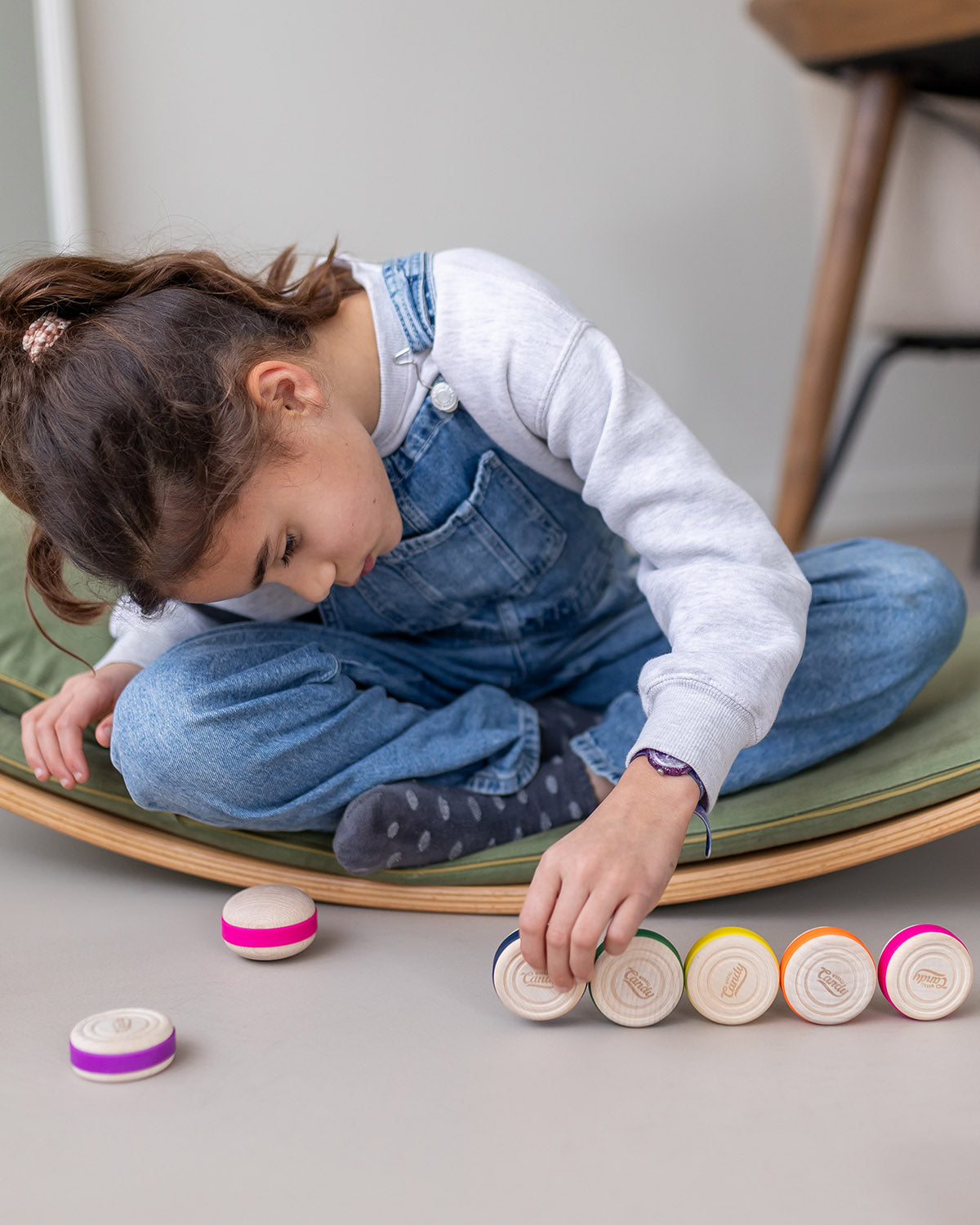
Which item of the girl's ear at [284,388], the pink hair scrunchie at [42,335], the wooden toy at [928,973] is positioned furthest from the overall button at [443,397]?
the wooden toy at [928,973]

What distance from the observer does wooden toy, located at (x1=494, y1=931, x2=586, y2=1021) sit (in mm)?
694

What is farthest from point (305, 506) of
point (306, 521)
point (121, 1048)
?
point (121, 1048)

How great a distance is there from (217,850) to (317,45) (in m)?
1.36

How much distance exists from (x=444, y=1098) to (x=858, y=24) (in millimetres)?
1393

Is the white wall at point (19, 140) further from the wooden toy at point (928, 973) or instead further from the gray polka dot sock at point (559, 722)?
the wooden toy at point (928, 973)

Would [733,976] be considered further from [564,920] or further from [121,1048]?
[121,1048]

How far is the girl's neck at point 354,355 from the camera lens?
85 cm

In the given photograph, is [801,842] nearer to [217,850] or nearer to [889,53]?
[217,850]

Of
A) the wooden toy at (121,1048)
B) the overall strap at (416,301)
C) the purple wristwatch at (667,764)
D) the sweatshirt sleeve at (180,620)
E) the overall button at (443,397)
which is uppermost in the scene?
the overall strap at (416,301)

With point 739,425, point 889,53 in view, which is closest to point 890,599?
point 889,53

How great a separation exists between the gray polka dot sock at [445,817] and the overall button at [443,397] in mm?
269

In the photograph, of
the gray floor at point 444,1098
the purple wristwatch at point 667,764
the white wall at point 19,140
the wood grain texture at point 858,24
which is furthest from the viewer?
the white wall at point 19,140

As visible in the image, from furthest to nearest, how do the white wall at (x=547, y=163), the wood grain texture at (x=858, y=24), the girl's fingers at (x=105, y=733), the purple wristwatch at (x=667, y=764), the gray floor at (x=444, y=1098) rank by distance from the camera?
the white wall at (x=547, y=163), the wood grain texture at (x=858, y=24), the girl's fingers at (x=105, y=733), the purple wristwatch at (x=667, y=764), the gray floor at (x=444, y=1098)

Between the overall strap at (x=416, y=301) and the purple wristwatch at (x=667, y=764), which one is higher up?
the overall strap at (x=416, y=301)
